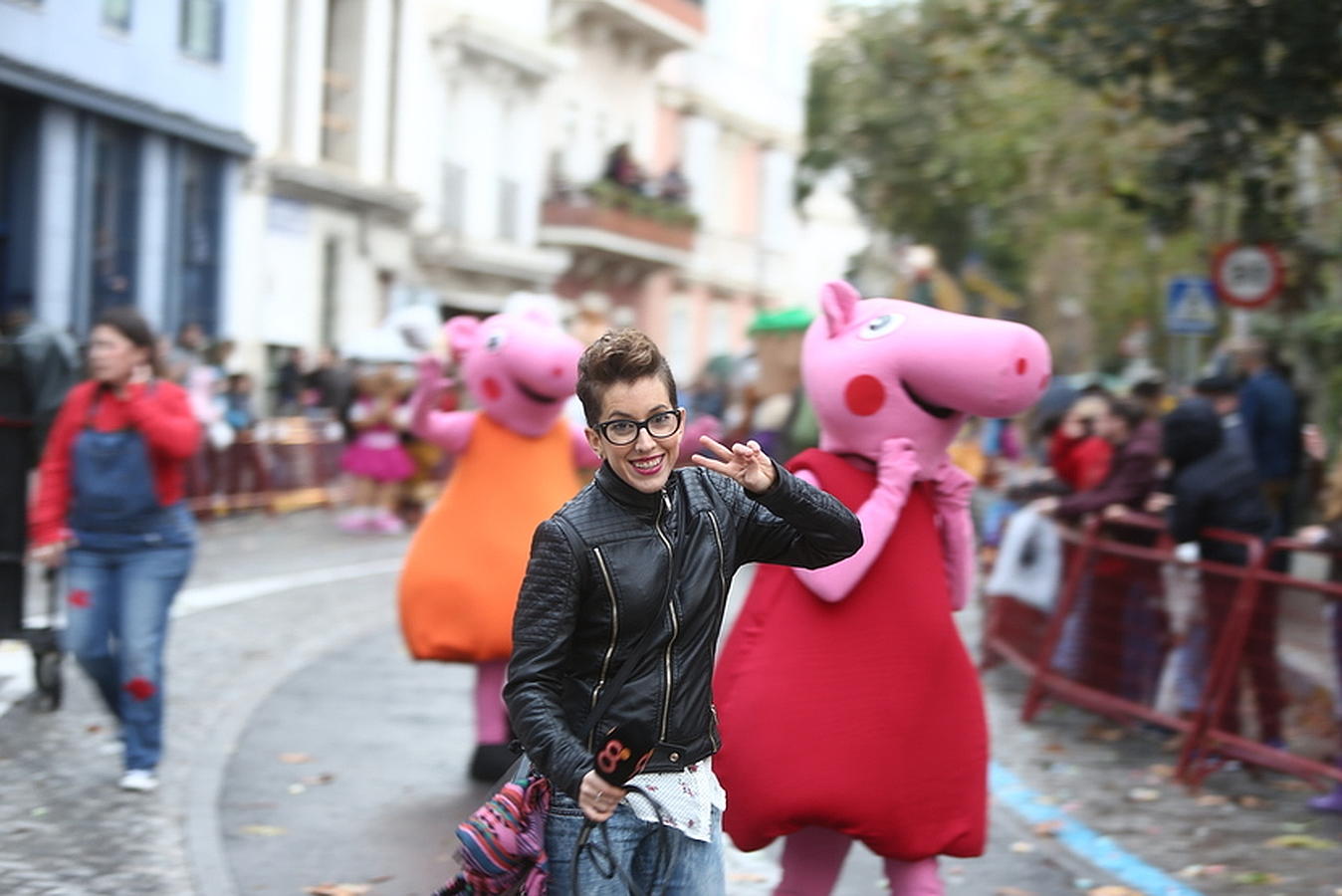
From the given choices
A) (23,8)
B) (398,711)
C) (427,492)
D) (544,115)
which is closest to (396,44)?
(544,115)

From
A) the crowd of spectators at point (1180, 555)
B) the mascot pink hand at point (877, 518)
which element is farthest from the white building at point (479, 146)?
the mascot pink hand at point (877, 518)

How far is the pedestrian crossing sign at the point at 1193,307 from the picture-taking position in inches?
648

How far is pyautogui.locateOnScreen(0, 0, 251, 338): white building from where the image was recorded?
21859mm

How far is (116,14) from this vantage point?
23344 mm

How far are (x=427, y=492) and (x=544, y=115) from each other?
694 inches

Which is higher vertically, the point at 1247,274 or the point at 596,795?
the point at 1247,274

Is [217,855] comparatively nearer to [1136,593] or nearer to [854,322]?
[854,322]

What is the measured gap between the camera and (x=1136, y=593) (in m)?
9.38

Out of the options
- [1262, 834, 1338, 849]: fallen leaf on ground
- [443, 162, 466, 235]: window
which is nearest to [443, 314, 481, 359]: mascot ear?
[1262, 834, 1338, 849]: fallen leaf on ground

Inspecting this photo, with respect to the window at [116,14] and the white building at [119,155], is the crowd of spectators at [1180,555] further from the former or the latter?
the window at [116,14]

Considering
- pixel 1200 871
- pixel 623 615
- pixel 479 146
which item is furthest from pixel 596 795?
pixel 479 146

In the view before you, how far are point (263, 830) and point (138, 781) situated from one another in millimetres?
639

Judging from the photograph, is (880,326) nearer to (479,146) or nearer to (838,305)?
(838,305)

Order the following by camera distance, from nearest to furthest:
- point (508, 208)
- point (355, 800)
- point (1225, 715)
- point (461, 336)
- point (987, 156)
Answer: point (355, 800), point (461, 336), point (1225, 715), point (987, 156), point (508, 208)
